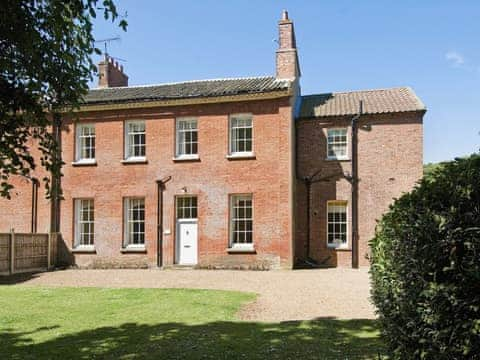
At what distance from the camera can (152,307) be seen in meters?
12.1

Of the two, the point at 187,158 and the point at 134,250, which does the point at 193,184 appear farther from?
the point at 134,250

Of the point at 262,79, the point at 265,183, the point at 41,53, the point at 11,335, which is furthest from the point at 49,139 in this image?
the point at 262,79

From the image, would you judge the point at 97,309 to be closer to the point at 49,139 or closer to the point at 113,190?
the point at 49,139

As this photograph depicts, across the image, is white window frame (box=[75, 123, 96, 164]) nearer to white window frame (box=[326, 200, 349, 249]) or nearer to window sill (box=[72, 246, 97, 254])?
window sill (box=[72, 246, 97, 254])

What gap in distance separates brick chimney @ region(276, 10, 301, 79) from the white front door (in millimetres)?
7905

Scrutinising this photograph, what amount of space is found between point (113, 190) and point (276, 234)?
783 cm

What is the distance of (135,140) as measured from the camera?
2380 cm

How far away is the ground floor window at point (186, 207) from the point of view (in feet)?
75.3

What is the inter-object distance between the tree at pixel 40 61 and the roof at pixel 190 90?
48.6 feet

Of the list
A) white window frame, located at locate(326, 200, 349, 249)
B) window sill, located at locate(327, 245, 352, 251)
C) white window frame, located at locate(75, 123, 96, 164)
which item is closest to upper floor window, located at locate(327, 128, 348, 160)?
white window frame, located at locate(326, 200, 349, 249)

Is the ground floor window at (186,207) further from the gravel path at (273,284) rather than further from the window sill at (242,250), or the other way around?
the gravel path at (273,284)

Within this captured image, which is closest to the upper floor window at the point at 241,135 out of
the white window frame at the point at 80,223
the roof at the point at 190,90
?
the roof at the point at 190,90

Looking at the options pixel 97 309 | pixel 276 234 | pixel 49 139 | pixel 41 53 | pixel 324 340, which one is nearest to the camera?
pixel 41 53

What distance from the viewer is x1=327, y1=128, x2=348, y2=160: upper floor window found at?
2306cm
